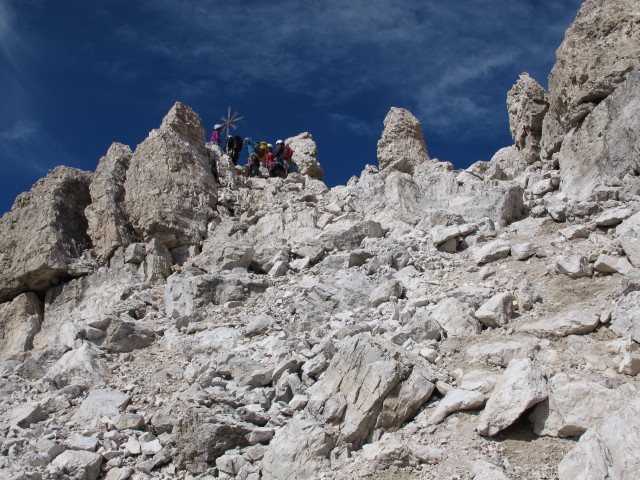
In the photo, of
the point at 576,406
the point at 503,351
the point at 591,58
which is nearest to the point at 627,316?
the point at 503,351

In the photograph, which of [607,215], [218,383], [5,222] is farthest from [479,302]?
[5,222]

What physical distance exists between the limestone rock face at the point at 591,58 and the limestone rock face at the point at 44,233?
14.2 meters

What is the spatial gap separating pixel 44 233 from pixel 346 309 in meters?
10.2

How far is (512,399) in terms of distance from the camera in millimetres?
6910

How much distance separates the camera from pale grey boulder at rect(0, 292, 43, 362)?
15.2m

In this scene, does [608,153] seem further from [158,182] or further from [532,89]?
[158,182]

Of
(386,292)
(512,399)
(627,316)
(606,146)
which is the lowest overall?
(512,399)

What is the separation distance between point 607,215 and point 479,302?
359 centimetres

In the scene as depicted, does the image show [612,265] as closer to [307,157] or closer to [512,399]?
[512,399]

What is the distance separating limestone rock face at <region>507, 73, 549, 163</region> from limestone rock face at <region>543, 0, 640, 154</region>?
1.82 metres

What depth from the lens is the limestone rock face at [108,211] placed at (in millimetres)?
17469

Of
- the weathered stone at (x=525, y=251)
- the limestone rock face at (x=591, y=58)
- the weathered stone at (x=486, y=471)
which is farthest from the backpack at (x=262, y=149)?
the weathered stone at (x=486, y=471)

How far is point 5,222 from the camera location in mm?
18359

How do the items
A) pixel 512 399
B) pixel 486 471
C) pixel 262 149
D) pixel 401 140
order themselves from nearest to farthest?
pixel 486 471 → pixel 512 399 → pixel 401 140 → pixel 262 149
